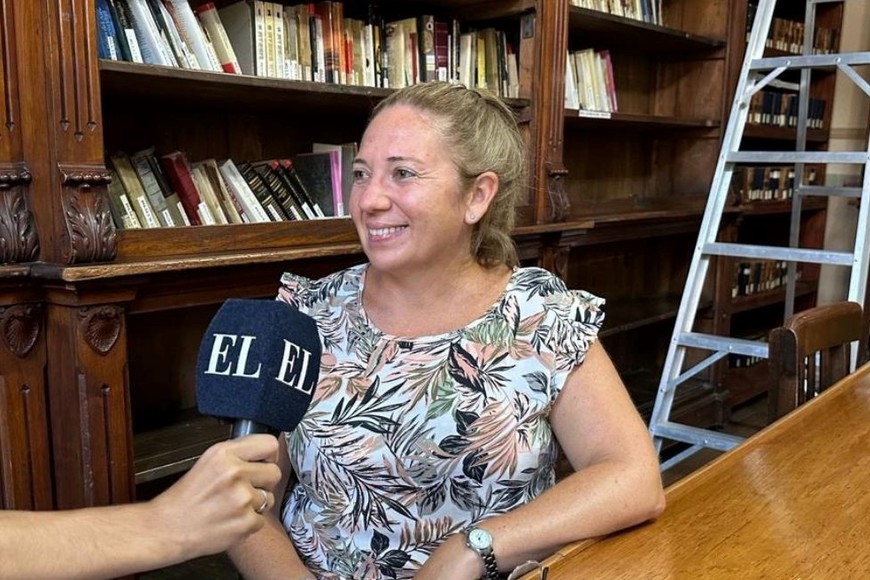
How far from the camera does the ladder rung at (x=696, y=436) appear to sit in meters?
2.76

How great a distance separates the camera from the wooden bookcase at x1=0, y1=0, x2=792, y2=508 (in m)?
1.45

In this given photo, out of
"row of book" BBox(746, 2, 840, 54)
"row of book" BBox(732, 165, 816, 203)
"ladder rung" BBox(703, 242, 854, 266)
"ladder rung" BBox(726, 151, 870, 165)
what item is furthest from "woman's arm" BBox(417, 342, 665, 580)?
"row of book" BBox(746, 2, 840, 54)

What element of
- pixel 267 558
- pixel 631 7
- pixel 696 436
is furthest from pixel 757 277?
pixel 267 558

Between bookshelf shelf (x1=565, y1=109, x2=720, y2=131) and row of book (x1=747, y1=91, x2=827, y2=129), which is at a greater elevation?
row of book (x1=747, y1=91, x2=827, y2=129)

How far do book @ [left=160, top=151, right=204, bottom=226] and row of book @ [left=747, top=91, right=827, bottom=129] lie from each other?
2.81 meters

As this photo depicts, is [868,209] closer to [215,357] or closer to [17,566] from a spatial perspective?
[215,357]

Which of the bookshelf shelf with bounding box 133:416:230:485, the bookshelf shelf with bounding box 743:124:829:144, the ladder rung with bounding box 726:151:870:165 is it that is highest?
the bookshelf shelf with bounding box 743:124:829:144

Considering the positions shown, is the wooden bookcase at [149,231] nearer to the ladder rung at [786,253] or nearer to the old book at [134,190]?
the old book at [134,190]

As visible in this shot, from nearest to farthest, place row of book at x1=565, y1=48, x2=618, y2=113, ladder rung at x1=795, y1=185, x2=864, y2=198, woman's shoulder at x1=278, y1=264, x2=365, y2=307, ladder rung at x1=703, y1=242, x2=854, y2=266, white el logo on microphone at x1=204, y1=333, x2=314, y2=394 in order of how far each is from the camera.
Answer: white el logo on microphone at x1=204, y1=333, x2=314, y2=394 < woman's shoulder at x1=278, y1=264, x2=365, y2=307 < ladder rung at x1=703, y1=242, x2=854, y2=266 < row of book at x1=565, y1=48, x2=618, y2=113 < ladder rung at x1=795, y1=185, x2=864, y2=198

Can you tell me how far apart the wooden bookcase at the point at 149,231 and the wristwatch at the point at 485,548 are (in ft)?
2.90

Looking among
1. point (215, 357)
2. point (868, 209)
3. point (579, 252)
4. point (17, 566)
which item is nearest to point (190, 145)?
point (215, 357)

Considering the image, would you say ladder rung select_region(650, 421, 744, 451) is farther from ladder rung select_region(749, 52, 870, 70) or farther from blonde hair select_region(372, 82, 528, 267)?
blonde hair select_region(372, 82, 528, 267)

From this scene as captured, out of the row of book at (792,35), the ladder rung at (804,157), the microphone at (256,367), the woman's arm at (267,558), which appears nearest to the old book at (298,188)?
the woman's arm at (267,558)

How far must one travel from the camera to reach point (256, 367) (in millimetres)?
758
